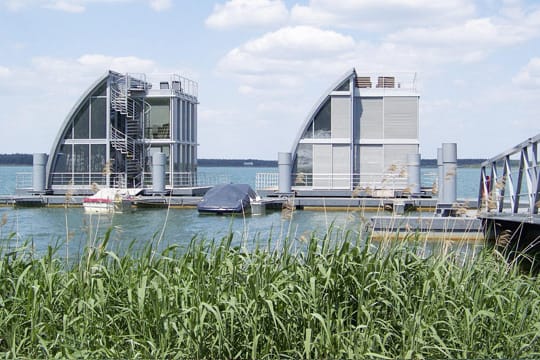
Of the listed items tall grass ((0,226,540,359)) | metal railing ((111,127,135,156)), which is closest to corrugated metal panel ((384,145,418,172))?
metal railing ((111,127,135,156))

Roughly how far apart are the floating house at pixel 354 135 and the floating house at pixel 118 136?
26.1 feet

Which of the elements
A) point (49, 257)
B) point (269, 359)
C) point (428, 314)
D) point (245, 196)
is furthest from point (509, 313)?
point (245, 196)

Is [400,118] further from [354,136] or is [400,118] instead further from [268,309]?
[268,309]

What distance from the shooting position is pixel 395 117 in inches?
1640

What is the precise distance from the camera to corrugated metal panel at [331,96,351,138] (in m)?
40.8

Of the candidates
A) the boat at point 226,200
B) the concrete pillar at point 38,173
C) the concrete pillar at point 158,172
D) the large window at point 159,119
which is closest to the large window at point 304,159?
the boat at point 226,200

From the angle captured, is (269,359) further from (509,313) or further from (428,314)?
(509,313)

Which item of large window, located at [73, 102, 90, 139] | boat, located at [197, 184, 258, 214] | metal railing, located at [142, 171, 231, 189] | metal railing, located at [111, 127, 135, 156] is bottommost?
boat, located at [197, 184, 258, 214]

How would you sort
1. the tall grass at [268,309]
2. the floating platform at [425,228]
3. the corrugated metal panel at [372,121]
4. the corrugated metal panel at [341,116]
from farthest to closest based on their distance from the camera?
1. the corrugated metal panel at [372,121]
2. the corrugated metal panel at [341,116]
3. the floating platform at [425,228]
4. the tall grass at [268,309]

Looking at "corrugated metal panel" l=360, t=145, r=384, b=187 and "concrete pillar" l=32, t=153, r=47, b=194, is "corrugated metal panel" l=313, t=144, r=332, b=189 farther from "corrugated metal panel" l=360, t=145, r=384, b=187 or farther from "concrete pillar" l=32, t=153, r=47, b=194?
"concrete pillar" l=32, t=153, r=47, b=194

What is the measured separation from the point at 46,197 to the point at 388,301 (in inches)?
1432

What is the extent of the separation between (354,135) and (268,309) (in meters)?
36.0

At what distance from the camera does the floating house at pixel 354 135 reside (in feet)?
134

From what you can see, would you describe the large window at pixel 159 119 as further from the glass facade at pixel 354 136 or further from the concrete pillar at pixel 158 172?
the glass facade at pixel 354 136
